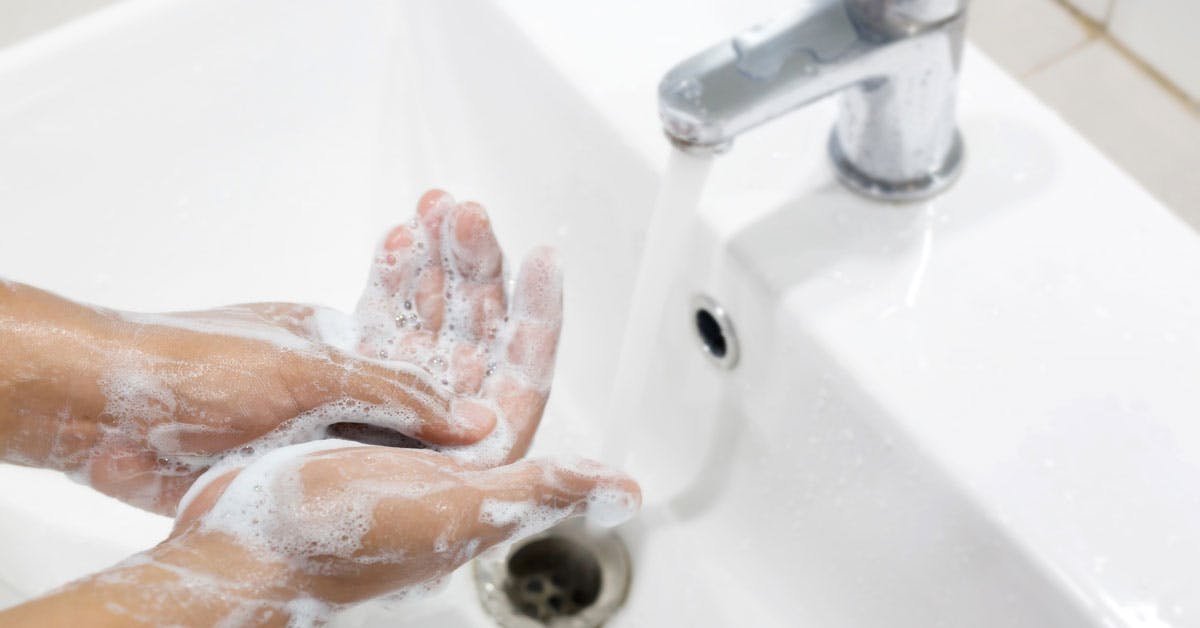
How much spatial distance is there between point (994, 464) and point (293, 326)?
324mm

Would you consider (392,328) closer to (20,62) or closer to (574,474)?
(574,474)

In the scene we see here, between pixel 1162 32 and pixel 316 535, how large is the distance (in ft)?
1.46

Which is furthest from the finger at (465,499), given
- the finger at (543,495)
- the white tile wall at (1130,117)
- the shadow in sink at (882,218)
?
the white tile wall at (1130,117)

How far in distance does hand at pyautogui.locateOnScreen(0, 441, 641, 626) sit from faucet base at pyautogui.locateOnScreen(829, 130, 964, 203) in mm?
183

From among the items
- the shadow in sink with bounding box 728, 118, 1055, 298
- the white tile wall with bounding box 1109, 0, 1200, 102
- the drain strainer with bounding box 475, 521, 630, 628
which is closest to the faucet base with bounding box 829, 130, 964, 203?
the shadow in sink with bounding box 728, 118, 1055, 298

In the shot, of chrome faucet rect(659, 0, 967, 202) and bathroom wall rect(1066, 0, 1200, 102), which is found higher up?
chrome faucet rect(659, 0, 967, 202)

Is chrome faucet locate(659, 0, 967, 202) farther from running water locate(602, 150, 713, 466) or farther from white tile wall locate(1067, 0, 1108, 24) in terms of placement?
white tile wall locate(1067, 0, 1108, 24)

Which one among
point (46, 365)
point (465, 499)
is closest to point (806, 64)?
point (465, 499)

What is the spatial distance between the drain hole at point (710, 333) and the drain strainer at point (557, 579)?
0.46ft

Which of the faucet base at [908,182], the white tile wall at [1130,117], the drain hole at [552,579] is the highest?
the faucet base at [908,182]

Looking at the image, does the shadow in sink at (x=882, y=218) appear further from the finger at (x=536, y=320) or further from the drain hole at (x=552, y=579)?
the drain hole at (x=552, y=579)

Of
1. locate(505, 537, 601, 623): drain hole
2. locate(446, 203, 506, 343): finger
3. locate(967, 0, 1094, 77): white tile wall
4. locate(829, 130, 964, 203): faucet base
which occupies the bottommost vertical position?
locate(505, 537, 601, 623): drain hole

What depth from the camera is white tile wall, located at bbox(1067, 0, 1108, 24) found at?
1.74 ft

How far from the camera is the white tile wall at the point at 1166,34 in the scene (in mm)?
489
